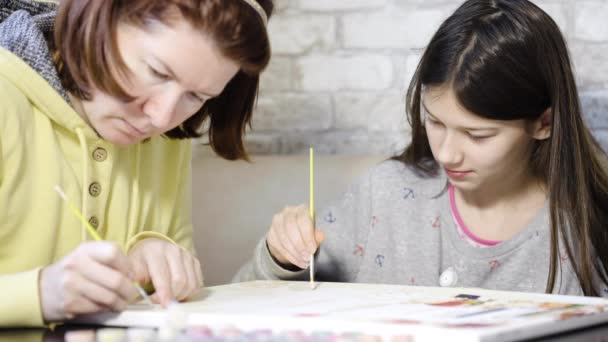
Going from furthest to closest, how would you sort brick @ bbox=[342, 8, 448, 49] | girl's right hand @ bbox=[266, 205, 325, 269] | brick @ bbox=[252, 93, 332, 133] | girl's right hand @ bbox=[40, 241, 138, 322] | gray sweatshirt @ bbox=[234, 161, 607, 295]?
brick @ bbox=[252, 93, 332, 133] < brick @ bbox=[342, 8, 448, 49] < gray sweatshirt @ bbox=[234, 161, 607, 295] < girl's right hand @ bbox=[266, 205, 325, 269] < girl's right hand @ bbox=[40, 241, 138, 322]

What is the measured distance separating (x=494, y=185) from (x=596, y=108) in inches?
15.7

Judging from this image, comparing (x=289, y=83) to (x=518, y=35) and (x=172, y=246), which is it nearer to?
(x=518, y=35)

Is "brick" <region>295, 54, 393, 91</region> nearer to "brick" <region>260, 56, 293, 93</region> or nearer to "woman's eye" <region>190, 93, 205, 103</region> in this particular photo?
"brick" <region>260, 56, 293, 93</region>

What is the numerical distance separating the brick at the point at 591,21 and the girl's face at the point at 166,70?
3.18 feet

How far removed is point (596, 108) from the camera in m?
1.80

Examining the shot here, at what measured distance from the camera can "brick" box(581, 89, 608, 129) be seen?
1801mm

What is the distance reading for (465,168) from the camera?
1416 millimetres

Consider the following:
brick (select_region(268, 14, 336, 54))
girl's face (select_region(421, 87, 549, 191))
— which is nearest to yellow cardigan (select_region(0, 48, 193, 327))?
girl's face (select_region(421, 87, 549, 191))

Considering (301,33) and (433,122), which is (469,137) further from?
(301,33)

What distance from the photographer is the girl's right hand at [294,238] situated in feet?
4.49

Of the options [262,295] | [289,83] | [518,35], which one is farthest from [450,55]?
[289,83]

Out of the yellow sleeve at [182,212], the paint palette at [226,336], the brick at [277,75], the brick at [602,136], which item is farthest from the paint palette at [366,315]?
the brick at [277,75]

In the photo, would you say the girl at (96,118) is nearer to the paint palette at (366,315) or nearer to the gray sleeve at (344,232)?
the paint palette at (366,315)

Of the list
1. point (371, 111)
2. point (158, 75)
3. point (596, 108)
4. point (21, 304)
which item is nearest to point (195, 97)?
point (158, 75)
